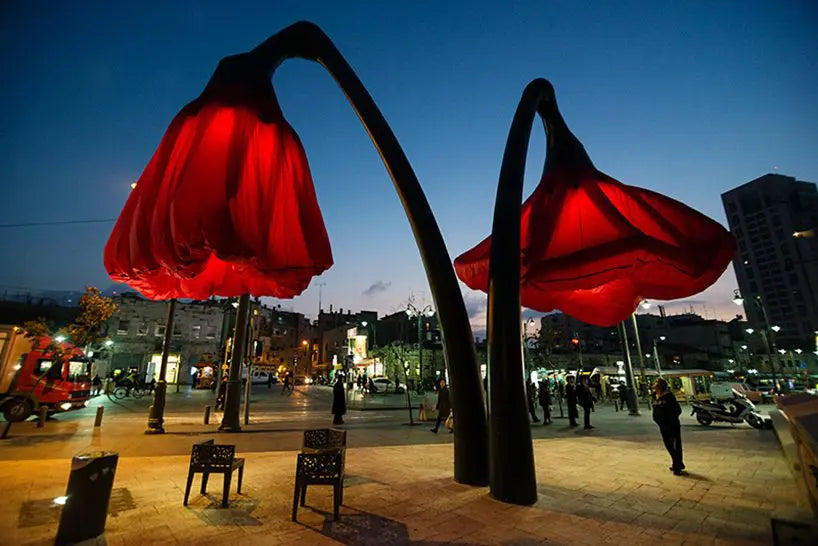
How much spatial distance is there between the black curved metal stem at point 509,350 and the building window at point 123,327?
2031 inches

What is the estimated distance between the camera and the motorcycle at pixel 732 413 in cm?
1414

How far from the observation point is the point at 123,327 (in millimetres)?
44062

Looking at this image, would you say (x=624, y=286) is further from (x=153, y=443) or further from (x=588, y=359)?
(x=588, y=359)

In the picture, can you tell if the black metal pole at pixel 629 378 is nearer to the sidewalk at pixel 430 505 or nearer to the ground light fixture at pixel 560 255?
the sidewalk at pixel 430 505

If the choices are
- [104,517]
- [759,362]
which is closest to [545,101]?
[104,517]

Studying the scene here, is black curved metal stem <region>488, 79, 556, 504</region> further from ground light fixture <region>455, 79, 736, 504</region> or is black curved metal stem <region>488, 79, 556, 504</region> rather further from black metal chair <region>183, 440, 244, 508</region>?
black metal chair <region>183, 440, 244, 508</region>

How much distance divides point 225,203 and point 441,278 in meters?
4.63

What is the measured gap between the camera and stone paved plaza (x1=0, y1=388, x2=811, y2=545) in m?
4.59

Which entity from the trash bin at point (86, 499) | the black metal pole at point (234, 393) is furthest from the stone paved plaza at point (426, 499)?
the black metal pole at point (234, 393)

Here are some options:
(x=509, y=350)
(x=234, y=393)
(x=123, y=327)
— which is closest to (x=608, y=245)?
(x=509, y=350)

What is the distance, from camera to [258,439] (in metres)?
12.1

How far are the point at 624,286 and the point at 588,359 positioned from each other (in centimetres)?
5861

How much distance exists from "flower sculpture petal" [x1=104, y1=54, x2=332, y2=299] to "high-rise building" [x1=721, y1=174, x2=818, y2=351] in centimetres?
11913

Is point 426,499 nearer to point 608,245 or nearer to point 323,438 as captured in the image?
point 323,438
